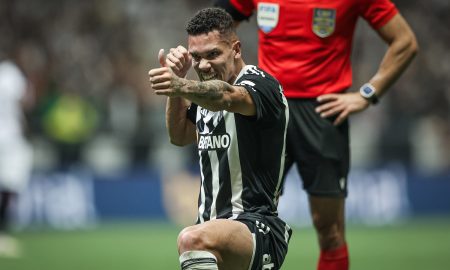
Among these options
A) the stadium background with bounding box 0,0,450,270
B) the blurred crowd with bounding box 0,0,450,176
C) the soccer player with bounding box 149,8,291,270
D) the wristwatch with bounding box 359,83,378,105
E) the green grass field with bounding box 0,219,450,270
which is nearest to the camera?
the soccer player with bounding box 149,8,291,270

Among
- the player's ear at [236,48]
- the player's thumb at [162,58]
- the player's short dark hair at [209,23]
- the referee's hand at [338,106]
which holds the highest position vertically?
the player's short dark hair at [209,23]

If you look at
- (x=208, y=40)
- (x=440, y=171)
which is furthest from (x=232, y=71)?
(x=440, y=171)

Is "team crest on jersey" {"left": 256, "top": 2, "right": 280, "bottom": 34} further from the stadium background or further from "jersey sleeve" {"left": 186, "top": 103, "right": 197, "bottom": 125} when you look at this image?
the stadium background

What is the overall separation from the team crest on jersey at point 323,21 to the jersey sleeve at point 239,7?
21.7 inches

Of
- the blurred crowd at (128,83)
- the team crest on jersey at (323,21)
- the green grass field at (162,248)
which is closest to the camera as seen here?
the team crest on jersey at (323,21)

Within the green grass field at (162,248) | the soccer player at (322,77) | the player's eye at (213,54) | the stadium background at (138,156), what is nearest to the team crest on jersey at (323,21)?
the soccer player at (322,77)

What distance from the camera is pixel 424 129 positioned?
15.3 m

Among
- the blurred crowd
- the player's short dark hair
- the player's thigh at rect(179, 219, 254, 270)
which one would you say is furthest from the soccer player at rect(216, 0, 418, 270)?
the blurred crowd

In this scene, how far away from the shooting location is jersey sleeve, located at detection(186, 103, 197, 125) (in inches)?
222

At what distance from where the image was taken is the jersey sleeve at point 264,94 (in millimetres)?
5031

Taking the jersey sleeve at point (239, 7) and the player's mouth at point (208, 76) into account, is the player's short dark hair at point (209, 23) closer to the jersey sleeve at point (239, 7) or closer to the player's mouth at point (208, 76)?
the player's mouth at point (208, 76)

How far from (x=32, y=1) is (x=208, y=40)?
14.2 m

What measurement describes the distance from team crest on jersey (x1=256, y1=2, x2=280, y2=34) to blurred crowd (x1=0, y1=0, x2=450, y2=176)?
22.2 ft

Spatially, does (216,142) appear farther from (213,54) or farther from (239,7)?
(239,7)
